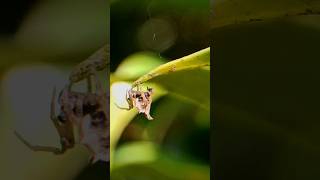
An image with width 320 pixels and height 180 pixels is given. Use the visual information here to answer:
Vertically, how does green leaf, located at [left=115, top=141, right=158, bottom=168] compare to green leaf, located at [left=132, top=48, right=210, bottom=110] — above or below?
below

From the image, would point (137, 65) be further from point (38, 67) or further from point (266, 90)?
point (266, 90)

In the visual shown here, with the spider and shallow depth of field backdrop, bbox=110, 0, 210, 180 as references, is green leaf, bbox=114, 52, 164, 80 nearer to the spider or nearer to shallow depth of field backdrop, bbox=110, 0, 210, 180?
shallow depth of field backdrop, bbox=110, 0, 210, 180

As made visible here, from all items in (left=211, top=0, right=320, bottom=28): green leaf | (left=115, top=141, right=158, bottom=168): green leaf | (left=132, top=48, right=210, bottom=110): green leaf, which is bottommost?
(left=115, top=141, right=158, bottom=168): green leaf

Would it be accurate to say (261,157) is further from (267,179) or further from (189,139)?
(189,139)

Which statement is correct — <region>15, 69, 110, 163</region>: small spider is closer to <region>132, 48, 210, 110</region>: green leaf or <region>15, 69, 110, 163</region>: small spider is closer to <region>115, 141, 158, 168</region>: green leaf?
<region>115, 141, 158, 168</region>: green leaf

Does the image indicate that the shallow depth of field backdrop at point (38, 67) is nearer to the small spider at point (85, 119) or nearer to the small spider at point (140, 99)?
the small spider at point (85, 119)

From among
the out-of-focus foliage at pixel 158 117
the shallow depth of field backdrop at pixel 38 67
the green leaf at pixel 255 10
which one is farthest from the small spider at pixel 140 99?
the green leaf at pixel 255 10

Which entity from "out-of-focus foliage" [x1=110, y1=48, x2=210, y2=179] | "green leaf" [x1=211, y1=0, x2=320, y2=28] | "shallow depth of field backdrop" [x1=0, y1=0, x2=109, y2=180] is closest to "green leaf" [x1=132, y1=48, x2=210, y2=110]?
"out-of-focus foliage" [x1=110, y1=48, x2=210, y2=179]

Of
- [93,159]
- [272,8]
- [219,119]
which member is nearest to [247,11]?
[272,8]
